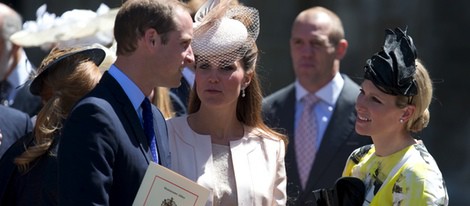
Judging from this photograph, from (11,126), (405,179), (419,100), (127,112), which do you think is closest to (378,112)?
(419,100)

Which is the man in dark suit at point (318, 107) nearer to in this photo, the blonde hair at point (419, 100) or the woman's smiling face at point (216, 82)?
the woman's smiling face at point (216, 82)

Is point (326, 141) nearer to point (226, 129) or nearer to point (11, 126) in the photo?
point (226, 129)

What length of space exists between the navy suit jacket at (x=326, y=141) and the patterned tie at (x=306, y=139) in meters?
0.03

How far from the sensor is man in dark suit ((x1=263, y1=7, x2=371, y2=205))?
260 inches

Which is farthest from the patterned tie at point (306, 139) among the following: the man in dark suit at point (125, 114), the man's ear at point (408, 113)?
the man in dark suit at point (125, 114)

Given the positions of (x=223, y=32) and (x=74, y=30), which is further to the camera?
(x=74, y=30)

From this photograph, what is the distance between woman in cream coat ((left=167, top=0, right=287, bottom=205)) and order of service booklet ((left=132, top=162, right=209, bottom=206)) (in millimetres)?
555

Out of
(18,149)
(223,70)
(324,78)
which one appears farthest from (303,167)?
(18,149)

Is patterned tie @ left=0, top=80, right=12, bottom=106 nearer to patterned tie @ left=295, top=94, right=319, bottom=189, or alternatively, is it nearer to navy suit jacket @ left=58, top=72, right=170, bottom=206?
patterned tie @ left=295, top=94, right=319, bottom=189

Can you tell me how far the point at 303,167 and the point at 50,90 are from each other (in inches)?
89.5

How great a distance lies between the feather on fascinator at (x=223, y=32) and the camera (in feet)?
15.2

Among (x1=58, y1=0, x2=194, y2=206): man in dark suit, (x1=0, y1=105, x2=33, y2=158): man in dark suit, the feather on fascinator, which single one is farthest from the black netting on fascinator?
(x1=0, y1=105, x2=33, y2=158): man in dark suit

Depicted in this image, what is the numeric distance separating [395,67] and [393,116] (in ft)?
0.68

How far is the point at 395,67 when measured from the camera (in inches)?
170
